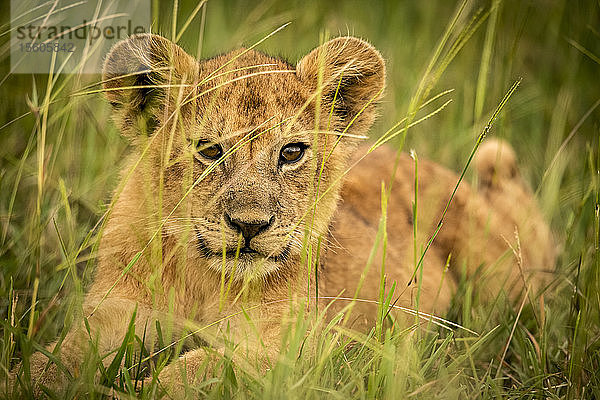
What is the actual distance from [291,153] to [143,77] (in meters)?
0.64

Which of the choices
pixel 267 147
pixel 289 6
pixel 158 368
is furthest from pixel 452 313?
pixel 289 6

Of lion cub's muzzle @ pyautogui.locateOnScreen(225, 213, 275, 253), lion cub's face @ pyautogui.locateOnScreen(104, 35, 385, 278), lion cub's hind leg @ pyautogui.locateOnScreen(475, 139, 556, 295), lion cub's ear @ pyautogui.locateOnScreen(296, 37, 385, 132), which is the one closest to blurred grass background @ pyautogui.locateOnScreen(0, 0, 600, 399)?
lion cub's hind leg @ pyautogui.locateOnScreen(475, 139, 556, 295)

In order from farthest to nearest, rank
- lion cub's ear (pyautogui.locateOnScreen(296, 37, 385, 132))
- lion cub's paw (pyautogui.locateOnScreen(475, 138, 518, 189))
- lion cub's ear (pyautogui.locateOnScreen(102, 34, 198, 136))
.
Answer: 1. lion cub's paw (pyautogui.locateOnScreen(475, 138, 518, 189))
2. lion cub's ear (pyautogui.locateOnScreen(296, 37, 385, 132))
3. lion cub's ear (pyautogui.locateOnScreen(102, 34, 198, 136))

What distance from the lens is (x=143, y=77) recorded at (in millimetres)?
2812

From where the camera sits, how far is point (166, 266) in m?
2.81

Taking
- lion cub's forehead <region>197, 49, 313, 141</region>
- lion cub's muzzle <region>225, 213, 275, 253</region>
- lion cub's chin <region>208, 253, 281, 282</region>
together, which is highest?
lion cub's forehead <region>197, 49, 313, 141</region>

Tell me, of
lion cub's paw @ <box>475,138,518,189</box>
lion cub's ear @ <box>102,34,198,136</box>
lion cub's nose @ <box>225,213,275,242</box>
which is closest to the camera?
lion cub's nose @ <box>225,213,275,242</box>

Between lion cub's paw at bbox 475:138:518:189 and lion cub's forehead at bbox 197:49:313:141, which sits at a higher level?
lion cub's forehead at bbox 197:49:313:141

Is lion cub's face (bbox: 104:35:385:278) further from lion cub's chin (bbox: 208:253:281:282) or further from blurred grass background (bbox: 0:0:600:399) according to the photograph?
blurred grass background (bbox: 0:0:600:399)

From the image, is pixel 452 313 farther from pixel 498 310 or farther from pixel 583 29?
pixel 583 29

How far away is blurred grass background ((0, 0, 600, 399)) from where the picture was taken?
2.56m

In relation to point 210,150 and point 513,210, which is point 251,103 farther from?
point 513,210

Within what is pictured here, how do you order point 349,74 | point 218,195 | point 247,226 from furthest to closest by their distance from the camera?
1. point 349,74
2. point 218,195
3. point 247,226

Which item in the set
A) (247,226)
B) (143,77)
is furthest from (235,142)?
(143,77)
